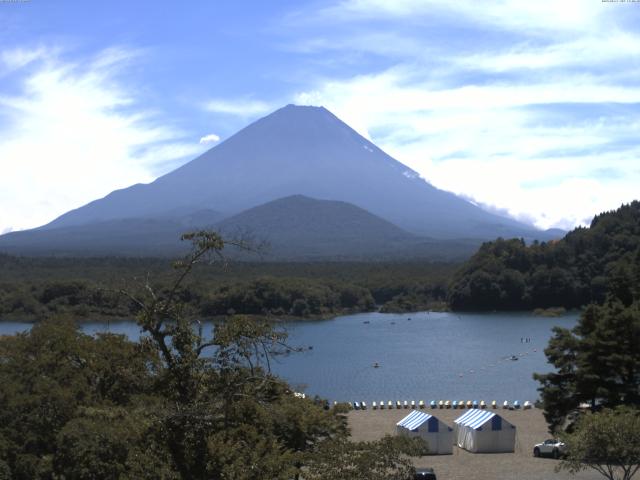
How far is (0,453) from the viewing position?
7531 millimetres

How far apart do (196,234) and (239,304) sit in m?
37.0

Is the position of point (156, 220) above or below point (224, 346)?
above

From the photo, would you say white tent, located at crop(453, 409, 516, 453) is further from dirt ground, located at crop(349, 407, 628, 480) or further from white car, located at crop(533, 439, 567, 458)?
white car, located at crop(533, 439, 567, 458)

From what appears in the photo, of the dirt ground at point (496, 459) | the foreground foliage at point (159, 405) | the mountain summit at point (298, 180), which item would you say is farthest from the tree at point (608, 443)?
the mountain summit at point (298, 180)

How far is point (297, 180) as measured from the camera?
13462 centimetres

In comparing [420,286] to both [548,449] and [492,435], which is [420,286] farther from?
[548,449]

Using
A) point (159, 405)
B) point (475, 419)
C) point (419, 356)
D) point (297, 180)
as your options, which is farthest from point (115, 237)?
point (159, 405)

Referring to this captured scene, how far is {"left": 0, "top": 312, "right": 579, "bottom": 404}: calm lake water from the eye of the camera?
2303 centimetres

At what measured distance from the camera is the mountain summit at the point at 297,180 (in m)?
130

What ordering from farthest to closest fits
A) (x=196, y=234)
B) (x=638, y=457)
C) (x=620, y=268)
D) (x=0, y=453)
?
1. (x=620, y=268)
2. (x=638, y=457)
3. (x=0, y=453)
4. (x=196, y=234)

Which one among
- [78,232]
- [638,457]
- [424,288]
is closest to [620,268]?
[638,457]

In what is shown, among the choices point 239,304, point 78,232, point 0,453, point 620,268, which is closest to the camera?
point 0,453

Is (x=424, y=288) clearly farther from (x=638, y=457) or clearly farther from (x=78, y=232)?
(x=78, y=232)

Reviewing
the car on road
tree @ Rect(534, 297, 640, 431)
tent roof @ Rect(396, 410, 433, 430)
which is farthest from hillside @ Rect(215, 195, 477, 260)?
the car on road
